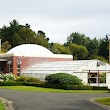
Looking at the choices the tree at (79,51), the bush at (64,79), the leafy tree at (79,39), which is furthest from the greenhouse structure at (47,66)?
the leafy tree at (79,39)

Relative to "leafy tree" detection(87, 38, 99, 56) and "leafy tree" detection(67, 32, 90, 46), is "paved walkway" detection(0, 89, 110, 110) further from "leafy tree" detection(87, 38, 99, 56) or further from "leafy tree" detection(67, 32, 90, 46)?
"leafy tree" detection(67, 32, 90, 46)

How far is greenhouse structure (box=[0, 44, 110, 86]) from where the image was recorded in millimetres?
46812

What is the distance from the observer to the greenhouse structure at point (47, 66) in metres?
46.8

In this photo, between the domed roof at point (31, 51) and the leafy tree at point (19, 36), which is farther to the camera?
the leafy tree at point (19, 36)

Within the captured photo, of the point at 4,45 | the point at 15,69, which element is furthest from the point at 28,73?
the point at 4,45

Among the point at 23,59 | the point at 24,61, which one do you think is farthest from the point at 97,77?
the point at 23,59

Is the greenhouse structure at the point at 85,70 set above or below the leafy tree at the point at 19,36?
below

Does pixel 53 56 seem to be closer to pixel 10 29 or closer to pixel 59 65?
pixel 59 65

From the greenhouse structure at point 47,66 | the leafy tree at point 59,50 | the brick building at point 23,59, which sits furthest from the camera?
the leafy tree at point 59,50

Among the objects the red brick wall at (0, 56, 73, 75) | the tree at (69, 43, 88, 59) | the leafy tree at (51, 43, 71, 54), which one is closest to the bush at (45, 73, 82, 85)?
the red brick wall at (0, 56, 73, 75)

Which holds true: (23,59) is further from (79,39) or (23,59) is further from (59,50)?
(79,39)

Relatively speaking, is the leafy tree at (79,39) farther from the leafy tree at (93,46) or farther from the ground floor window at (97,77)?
the ground floor window at (97,77)

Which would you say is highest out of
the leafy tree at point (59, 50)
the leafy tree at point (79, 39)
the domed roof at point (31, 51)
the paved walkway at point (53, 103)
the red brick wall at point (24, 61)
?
the leafy tree at point (79, 39)

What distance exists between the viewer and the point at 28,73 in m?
55.2
